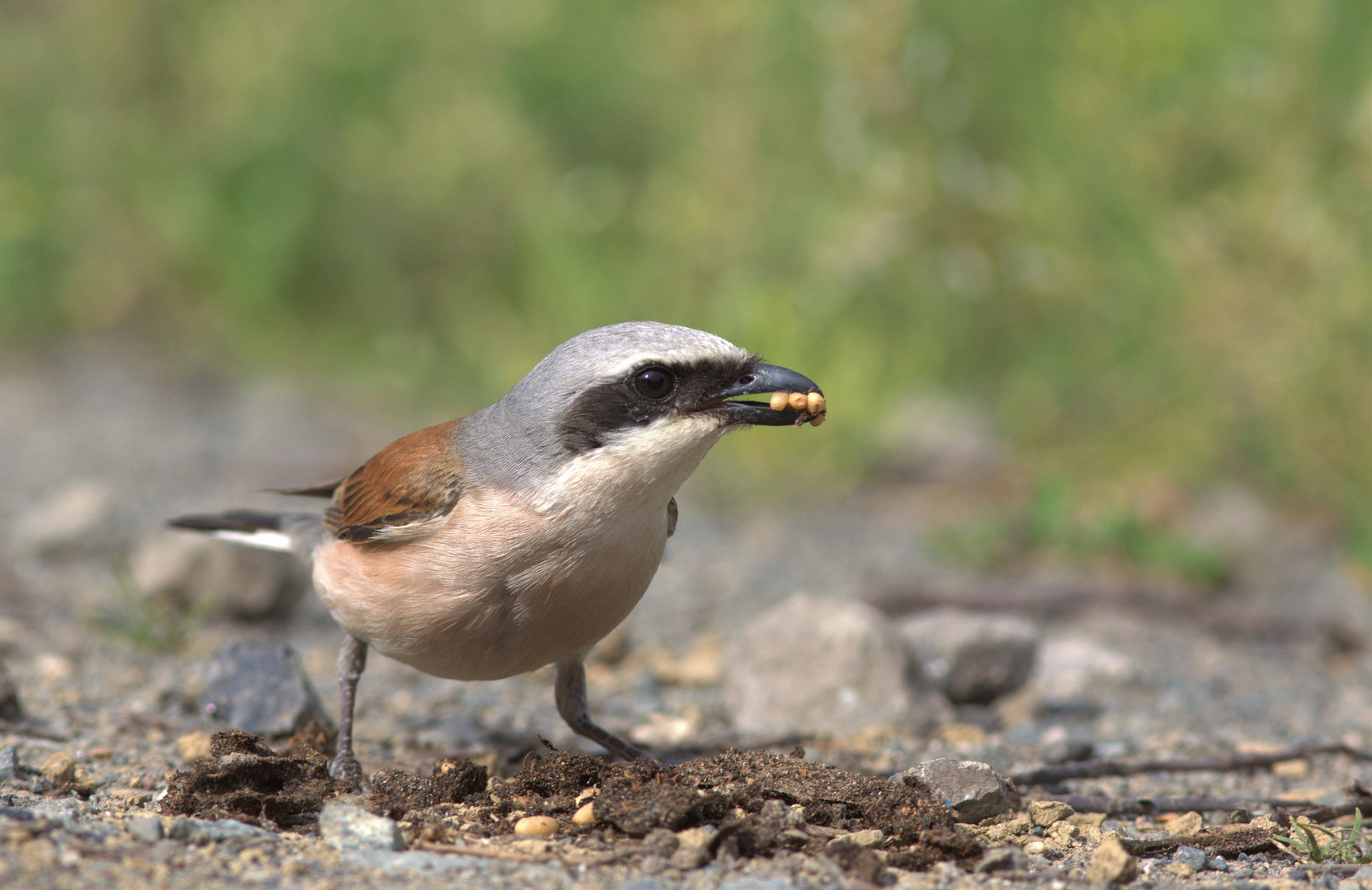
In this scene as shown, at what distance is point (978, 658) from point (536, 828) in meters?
2.45

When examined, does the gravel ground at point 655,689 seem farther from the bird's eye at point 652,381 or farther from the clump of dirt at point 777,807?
the bird's eye at point 652,381

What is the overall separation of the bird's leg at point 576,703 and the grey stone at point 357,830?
1249 mm

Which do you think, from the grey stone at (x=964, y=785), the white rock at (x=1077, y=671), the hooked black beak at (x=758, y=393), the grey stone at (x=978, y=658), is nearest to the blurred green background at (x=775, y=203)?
the white rock at (x=1077, y=671)

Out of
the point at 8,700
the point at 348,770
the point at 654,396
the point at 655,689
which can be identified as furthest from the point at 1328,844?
the point at 8,700

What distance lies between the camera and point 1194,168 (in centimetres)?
755

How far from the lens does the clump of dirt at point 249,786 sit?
11.7ft

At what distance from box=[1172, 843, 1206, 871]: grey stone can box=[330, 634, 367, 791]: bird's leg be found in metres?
2.41

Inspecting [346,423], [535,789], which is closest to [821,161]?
[346,423]

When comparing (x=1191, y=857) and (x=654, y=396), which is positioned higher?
(x=654, y=396)

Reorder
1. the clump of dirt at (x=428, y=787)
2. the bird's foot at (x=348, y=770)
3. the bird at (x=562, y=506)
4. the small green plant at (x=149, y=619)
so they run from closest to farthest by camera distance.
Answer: the clump of dirt at (x=428, y=787), the bird at (x=562, y=506), the bird's foot at (x=348, y=770), the small green plant at (x=149, y=619)

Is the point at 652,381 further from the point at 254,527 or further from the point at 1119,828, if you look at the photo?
the point at 254,527

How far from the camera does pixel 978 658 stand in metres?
5.41

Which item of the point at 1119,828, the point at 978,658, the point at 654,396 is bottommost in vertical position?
the point at 1119,828

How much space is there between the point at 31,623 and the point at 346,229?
528 cm
